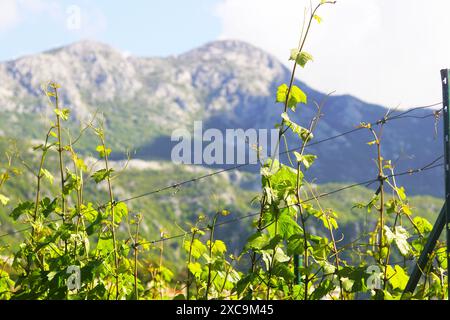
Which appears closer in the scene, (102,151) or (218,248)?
(218,248)

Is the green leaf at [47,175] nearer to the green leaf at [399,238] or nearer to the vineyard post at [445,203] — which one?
the green leaf at [399,238]

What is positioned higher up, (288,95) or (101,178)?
(288,95)

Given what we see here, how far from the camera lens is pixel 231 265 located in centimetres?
468

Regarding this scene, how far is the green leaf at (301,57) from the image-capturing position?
165 inches

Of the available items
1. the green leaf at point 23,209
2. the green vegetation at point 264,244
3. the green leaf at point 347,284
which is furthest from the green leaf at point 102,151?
the green leaf at point 347,284

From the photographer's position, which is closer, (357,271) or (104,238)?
(357,271)

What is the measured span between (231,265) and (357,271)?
40.9 inches

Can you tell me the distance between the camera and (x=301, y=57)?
13.8 feet

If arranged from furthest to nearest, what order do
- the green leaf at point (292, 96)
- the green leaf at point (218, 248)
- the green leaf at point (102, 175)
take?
the green leaf at point (218, 248) < the green leaf at point (102, 175) < the green leaf at point (292, 96)

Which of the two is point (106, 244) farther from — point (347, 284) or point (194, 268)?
point (347, 284)

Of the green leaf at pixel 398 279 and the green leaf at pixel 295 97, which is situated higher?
the green leaf at pixel 295 97

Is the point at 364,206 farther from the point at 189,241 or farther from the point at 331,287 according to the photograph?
the point at 189,241

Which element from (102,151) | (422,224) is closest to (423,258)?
(422,224)
